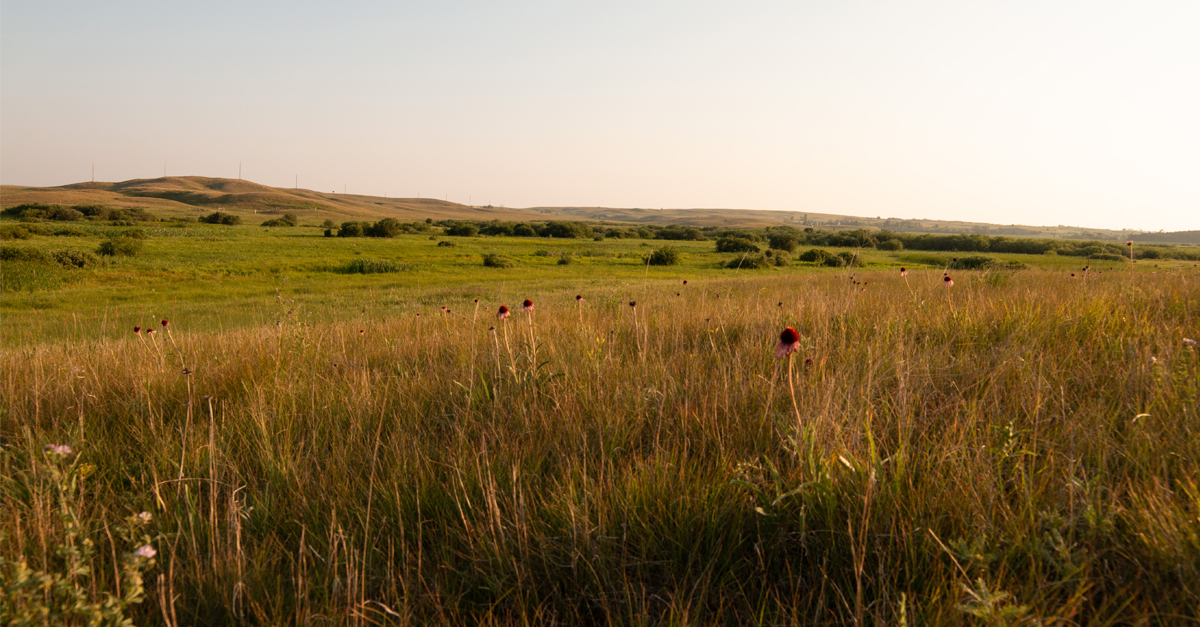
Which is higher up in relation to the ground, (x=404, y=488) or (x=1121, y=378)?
(x=1121, y=378)

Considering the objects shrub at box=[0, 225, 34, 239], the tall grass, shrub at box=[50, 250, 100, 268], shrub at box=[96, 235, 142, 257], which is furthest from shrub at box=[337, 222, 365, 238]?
the tall grass

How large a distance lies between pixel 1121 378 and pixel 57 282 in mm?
25521

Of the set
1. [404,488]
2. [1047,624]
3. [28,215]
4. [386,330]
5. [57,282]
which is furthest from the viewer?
[28,215]

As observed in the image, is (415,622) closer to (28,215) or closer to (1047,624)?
(1047,624)

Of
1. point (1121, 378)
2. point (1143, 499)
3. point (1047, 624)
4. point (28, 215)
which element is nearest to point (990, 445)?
point (1143, 499)

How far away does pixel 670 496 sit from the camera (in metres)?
2.18

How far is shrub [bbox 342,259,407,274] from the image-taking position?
81.7 ft

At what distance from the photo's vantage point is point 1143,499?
78.3 inches

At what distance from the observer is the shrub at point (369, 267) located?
24906mm

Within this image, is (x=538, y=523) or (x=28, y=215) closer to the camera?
(x=538, y=523)

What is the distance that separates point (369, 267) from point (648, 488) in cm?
2496

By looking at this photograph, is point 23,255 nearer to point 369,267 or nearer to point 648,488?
point 369,267

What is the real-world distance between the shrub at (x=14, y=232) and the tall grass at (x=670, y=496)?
127 ft

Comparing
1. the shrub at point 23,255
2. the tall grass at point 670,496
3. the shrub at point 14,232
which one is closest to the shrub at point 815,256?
the tall grass at point 670,496
